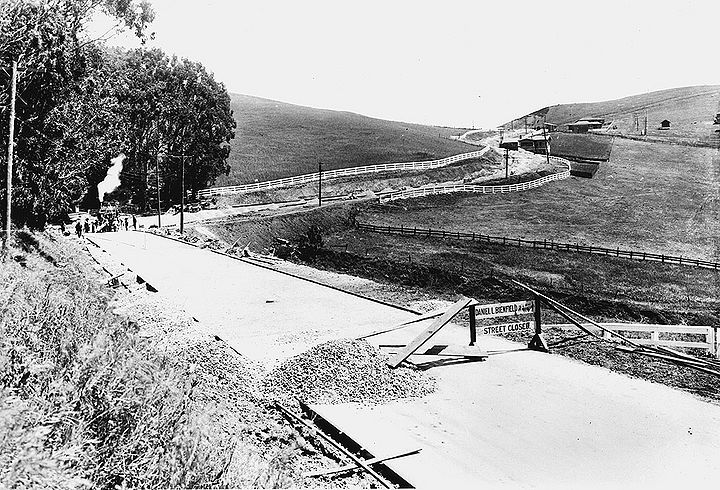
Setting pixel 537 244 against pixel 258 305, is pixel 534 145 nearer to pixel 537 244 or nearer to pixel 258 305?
pixel 537 244

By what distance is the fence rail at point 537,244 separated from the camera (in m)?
36.6

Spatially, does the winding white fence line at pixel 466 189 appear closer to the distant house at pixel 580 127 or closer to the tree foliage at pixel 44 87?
the tree foliage at pixel 44 87

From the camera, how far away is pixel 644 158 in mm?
83188

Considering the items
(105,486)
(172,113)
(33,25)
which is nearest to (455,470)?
(105,486)

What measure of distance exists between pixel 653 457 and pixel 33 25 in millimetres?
22745

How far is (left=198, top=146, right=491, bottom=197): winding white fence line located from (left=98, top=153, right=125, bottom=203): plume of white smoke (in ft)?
26.6

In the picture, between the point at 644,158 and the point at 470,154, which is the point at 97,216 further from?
the point at 644,158

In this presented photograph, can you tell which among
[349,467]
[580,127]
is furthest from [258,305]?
[580,127]

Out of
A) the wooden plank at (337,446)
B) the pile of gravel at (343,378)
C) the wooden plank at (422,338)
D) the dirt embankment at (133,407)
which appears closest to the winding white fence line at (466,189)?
the wooden plank at (422,338)

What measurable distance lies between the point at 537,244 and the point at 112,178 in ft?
137

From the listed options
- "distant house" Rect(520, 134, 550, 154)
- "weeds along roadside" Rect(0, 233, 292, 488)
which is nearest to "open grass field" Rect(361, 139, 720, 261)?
"distant house" Rect(520, 134, 550, 154)

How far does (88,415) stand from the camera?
210 inches

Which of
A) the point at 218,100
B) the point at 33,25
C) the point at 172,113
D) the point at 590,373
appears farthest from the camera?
the point at 218,100

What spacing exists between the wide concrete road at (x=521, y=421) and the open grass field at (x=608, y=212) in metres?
32.9
